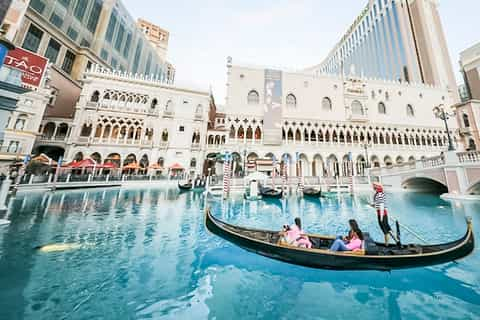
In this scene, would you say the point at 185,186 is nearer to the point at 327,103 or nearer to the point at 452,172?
the point at 452,172

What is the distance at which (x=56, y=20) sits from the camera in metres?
18.2

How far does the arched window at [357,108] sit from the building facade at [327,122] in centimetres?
10

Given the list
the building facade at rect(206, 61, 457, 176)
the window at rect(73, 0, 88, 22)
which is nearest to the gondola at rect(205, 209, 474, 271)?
the building facade at rect(206, 61, 457, 176)

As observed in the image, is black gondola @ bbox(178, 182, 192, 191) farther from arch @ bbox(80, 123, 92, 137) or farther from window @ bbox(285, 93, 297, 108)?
window @ bbox(285, 93, 297, 108)

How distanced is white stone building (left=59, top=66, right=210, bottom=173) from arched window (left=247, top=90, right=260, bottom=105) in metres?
5.13

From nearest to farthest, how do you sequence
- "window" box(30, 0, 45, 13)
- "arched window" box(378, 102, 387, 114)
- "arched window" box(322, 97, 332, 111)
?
"window" box(30, 0, 45, 13)
"arched window" box(322, 97, 332, 111)
"arched window" box(378, 102, 387, 114)

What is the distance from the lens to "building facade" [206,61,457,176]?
1966 cm

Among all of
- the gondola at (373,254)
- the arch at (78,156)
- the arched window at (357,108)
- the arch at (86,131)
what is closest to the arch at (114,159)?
the arch at (78,156)

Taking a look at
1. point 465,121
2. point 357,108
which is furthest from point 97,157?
point 465,121

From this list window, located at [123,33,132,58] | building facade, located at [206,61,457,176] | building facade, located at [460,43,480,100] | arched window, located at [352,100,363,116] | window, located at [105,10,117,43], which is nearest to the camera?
building facade, located at [206,61,457,176]

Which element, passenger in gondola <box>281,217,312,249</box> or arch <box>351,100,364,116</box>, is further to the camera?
arch <box>351,100,364,116</box>

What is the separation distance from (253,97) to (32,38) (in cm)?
2141

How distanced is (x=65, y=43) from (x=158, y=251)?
1049 inches

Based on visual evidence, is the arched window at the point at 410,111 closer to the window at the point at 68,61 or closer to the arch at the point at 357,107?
the arch at the point at 357,107
